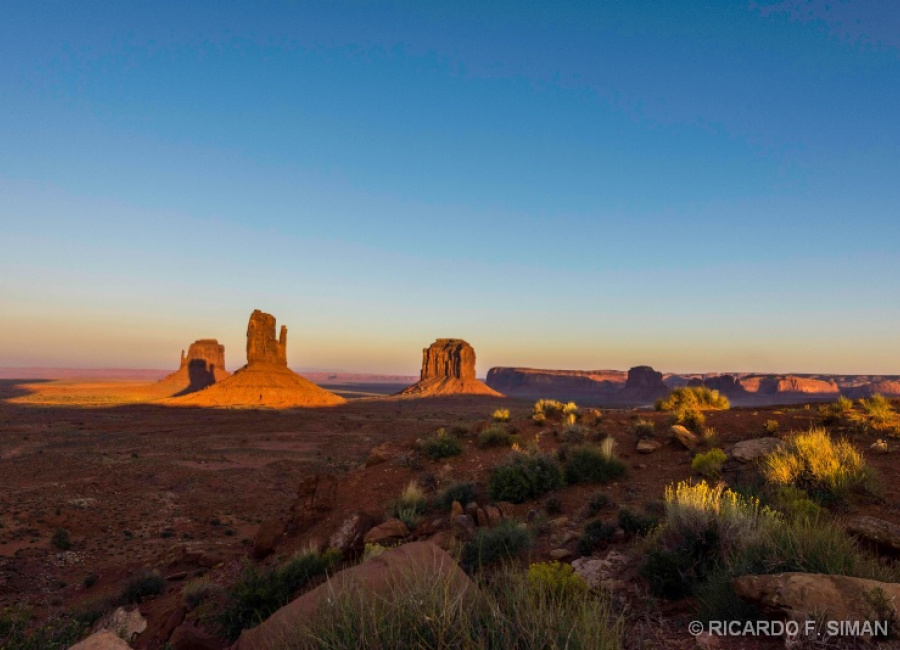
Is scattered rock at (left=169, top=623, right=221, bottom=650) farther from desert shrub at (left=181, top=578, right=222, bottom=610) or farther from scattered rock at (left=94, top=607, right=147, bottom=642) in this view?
desert shrub at (left=181, top=578, right=222, bottom=610)

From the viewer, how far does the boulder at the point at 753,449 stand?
392 inches

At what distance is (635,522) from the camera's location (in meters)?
7.01

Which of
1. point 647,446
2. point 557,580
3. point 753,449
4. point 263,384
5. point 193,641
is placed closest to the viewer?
point 557,580

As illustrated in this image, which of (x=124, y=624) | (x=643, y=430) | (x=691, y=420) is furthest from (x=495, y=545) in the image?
(x=691, y=420)

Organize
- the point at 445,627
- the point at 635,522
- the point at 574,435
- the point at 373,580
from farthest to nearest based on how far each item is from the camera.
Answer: the point at 574,435 → the point at 635,522 → the point at 373,580 → the point at 445,627

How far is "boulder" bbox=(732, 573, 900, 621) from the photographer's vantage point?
341 cm

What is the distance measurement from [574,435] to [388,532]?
7.06 m

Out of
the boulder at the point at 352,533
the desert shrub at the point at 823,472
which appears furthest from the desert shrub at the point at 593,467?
the boulder at the point at 352,533

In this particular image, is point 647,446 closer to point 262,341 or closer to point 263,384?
point 263,384

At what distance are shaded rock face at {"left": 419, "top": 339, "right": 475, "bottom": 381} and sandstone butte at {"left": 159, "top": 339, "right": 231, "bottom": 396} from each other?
58430 millimetres

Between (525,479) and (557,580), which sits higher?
(557,580)

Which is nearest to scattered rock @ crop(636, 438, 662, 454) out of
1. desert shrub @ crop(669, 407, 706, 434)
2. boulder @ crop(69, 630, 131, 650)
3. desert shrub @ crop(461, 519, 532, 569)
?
desert shrub @ crop(669, 407, 706, 434)

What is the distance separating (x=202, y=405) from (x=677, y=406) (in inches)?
2914

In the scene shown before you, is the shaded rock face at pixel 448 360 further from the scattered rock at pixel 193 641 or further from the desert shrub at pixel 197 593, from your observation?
the scattered rock at pixel 193 641
